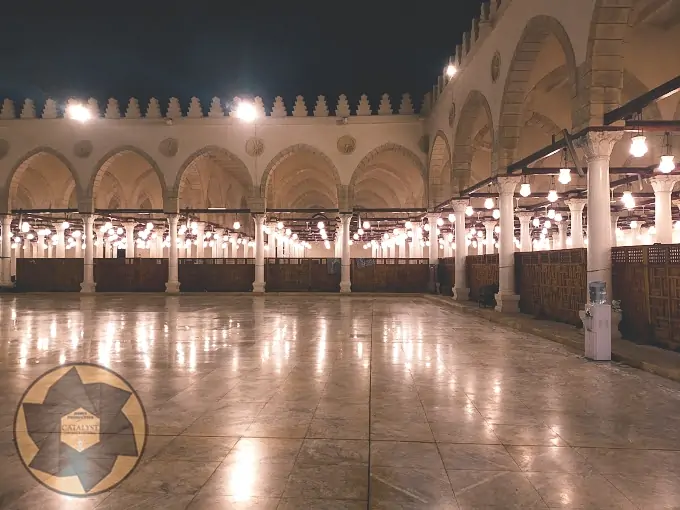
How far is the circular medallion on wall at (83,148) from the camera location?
24.4 m

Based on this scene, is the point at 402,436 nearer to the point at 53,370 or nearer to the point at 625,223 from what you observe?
the point at 53,370

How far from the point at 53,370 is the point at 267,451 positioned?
14.4 ft

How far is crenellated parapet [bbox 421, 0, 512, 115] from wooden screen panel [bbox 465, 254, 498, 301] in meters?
6.27

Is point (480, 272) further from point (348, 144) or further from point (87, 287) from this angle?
point (87, 287)

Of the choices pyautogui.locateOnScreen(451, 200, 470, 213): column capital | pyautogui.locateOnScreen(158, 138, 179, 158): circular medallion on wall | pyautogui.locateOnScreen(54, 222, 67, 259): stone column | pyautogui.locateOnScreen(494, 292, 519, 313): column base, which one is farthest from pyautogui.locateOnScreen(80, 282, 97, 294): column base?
pyautogui.locateOnScreen(494, 292, 519, 313): column base

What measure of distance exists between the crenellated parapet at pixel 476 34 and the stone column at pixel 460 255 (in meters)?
4.56

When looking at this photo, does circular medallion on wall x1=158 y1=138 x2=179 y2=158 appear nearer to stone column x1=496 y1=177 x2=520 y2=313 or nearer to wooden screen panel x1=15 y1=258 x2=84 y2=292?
wooden screen panel x1=15 y1=258 x2=84 y2=292

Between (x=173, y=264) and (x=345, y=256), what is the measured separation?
8.00m

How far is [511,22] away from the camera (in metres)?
13.1

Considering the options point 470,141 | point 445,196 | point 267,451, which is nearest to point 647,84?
point 470,141

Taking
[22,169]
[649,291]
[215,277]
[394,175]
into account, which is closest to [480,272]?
[649,291]

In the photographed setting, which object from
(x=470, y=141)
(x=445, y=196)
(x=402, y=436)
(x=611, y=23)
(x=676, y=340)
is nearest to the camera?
(x=402, y=436)

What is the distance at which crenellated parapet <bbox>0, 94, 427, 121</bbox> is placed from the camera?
78.6ft

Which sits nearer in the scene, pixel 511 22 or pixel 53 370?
pixel 53 370
